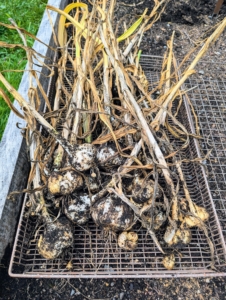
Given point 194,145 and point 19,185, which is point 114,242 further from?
point 194,145

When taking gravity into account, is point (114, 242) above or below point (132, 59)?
below

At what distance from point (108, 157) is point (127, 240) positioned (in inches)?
12.0

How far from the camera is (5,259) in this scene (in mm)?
1121

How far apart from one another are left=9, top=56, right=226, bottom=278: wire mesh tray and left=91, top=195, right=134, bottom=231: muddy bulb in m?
0.09

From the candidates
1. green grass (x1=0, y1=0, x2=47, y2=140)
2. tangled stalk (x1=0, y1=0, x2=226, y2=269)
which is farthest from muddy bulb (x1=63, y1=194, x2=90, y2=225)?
green grass (x1=0, y1=0, x2=47, y2=140)

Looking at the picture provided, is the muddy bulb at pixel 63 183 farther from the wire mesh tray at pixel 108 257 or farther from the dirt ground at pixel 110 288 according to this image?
the dirt ground at pixel 110 288

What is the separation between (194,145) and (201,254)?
491 millimetres

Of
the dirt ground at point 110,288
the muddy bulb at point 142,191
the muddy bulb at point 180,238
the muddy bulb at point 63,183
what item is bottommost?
the dirt ground at point 110,288

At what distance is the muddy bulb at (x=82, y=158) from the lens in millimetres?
1010

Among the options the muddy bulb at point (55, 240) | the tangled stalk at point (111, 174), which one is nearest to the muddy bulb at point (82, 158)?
the tangled stalk at point (111, 174)

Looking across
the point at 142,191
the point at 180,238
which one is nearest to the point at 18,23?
the point at 142,191

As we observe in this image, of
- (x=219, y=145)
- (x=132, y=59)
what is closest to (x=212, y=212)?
(x=219, y=145)

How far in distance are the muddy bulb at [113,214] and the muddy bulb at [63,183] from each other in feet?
0.37

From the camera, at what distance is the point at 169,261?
40.3 inches
